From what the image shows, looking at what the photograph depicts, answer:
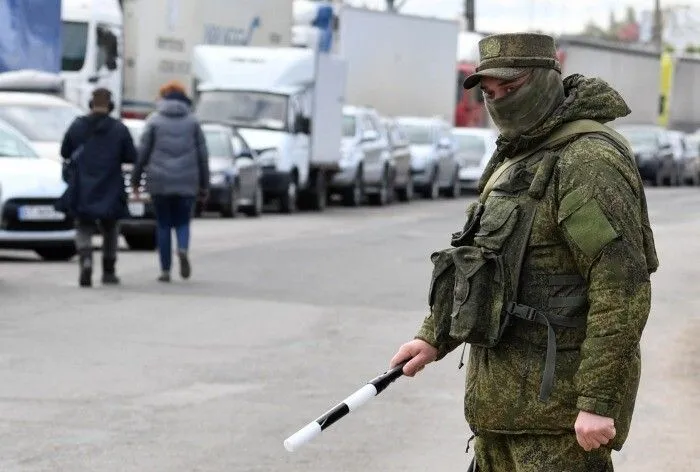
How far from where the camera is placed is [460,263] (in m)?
4.74

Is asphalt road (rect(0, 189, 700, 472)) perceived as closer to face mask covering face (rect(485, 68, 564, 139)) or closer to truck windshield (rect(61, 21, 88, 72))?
face mask covering face (rect(485, 68, 564, 139))

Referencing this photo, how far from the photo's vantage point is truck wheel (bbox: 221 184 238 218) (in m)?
28.0

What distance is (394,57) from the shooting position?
144 ft

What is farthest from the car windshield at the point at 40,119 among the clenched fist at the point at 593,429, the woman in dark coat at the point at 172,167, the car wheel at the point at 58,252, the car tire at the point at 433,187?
the clenched fist at the point at 593,429

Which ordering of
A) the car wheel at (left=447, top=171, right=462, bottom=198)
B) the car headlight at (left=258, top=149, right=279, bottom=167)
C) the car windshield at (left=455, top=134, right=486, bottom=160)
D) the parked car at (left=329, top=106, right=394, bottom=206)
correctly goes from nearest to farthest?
the car headlight at (left=258, top=149, right=279, bottom=167)
the parked car at (left=329, top=106, right=394, bottom=206)
the car wheel at (left=447, top=171, right=462, bottom=198)
the car windshield at (left=455, top=134, right=486, bottom=160)

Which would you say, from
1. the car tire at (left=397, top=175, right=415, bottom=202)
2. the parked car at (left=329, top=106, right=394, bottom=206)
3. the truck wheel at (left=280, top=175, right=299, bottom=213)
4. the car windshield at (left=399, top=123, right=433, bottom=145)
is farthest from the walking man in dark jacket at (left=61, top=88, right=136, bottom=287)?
the car windshield at (left=399, top=123, right=433, bottom=145)

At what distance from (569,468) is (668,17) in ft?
457

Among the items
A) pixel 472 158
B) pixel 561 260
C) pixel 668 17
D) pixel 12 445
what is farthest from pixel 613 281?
pixel 668 17

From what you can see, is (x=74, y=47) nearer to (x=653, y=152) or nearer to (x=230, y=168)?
(x=230, y=168)

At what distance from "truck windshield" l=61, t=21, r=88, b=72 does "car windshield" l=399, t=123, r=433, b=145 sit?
10.3 m

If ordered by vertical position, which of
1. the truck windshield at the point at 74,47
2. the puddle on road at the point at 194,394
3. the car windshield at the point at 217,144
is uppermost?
the truck windshield at the point at 74,47

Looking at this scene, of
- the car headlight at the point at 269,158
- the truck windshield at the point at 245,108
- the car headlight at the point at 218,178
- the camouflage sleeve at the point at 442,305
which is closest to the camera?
the camouflage sleeve at the point at 442,305

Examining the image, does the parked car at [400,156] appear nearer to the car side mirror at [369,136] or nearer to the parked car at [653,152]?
the car side mirror at [369,136]

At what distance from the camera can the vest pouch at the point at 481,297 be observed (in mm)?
4672
